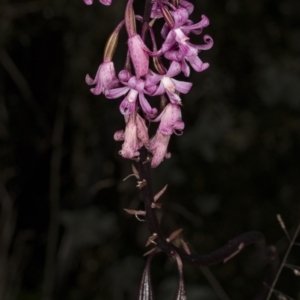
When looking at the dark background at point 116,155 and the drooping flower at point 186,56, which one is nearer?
the drooping flower at point 186,56

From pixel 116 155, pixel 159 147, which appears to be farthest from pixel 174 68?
pixel 116 155

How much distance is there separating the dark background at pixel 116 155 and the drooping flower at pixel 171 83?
5.46ft

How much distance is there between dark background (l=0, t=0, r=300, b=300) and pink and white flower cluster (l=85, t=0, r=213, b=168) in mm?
1631

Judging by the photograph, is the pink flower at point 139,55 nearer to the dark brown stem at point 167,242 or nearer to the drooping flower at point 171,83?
the drooping flower at point 171,83

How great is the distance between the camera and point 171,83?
0.78 m

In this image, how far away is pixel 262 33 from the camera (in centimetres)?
279

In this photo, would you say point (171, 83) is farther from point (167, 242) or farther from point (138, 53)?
point (167, 242)

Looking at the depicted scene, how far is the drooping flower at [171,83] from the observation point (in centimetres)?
77

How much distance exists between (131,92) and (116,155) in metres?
1.85

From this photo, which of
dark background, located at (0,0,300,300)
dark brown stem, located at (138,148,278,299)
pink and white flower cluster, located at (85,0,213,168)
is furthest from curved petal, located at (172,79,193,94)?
dark background, located at (0,0,300,300)

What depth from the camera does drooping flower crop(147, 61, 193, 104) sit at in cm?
77

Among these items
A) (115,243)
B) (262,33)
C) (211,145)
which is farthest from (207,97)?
(115,243)

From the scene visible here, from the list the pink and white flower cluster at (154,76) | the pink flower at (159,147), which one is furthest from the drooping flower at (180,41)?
the pink flower at (159,147)

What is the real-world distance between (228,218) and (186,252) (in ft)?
5.77
